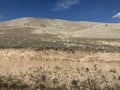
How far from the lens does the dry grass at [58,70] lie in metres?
18.7

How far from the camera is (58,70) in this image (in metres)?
20.2

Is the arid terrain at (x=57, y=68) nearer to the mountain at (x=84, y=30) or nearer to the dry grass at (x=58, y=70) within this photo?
the dry grass at (x=58, y=70)

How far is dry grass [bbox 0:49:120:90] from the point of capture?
1867 cm

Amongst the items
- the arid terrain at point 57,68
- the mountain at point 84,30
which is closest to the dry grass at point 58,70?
the arid terrain at point 57,68

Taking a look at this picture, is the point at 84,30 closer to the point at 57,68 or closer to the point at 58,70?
the point at 57,68

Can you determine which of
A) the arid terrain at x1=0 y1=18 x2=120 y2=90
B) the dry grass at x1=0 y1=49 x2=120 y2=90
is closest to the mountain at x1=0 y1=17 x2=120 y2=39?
the arid terrain at x1=0 y1=18 x2=120 y2=90

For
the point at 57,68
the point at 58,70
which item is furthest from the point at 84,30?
the point at 58,70

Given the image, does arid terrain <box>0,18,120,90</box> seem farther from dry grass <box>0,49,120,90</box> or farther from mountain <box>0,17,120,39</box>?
mountain <box>0,17,120,39</box>

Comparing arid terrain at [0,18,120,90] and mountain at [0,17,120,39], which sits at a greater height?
mountain at [0,17,120,39]

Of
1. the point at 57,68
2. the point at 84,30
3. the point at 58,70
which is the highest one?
the point at 84,30

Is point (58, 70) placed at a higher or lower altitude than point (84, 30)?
lower

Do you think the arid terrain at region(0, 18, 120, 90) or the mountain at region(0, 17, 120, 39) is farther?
the mountain at region(0, 17, 120, 39)

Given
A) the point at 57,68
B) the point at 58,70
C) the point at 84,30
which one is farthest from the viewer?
the point at 84,30

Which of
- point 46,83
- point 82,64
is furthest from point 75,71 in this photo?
point 46,83
